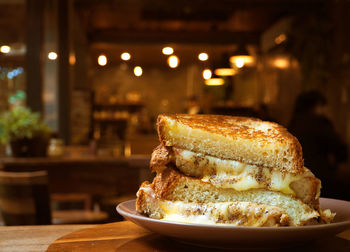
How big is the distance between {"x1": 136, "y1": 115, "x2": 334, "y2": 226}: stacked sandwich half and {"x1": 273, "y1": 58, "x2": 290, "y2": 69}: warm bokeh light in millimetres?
8149

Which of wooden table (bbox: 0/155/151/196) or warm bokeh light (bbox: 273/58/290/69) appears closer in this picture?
wooden table (bbox: 0/155/151/196)

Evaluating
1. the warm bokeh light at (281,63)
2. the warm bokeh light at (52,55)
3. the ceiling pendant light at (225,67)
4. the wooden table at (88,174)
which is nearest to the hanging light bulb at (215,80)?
the ceiling pendant light at (225,67)

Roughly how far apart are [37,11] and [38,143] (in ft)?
8.36

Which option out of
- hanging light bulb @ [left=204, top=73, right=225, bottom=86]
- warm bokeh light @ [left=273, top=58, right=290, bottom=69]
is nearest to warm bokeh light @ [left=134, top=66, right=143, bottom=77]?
hanging light bulb @ [left=204, top=73, right=225, bottom=86]

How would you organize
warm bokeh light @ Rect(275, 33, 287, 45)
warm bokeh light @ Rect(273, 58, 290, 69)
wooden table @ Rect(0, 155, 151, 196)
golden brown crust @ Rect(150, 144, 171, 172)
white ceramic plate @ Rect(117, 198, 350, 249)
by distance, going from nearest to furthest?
white ceramic plate @ Rect(117, 198, 350, 249), golden brown crust @ Rect(150, 144, 171, 172), wooden table @ Rect(0, 155, 151, 196), warm bokeh light @ Rect(275, 33, 287, 45), warm bokeh light @ Rect(273, 58, 290, 69)

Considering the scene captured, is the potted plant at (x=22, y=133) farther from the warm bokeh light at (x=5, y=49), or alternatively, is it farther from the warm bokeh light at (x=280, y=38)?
the warm bokeh light at (x=280, y=38)

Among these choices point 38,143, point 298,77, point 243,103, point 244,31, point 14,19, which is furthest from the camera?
point 243,103

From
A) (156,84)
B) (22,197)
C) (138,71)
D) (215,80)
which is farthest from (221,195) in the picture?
(156,84)

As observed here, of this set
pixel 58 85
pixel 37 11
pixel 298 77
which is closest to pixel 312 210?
pixel 37 11

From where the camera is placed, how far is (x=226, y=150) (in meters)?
0.70

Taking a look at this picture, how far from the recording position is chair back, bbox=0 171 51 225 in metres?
2.52

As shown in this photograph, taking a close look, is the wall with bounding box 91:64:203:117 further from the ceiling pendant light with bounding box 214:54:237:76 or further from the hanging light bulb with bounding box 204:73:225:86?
the ceiling pendant light with bounding box 214:54:237:76

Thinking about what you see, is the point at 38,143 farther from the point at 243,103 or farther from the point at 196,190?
the point at 243,103

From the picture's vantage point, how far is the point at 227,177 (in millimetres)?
697
